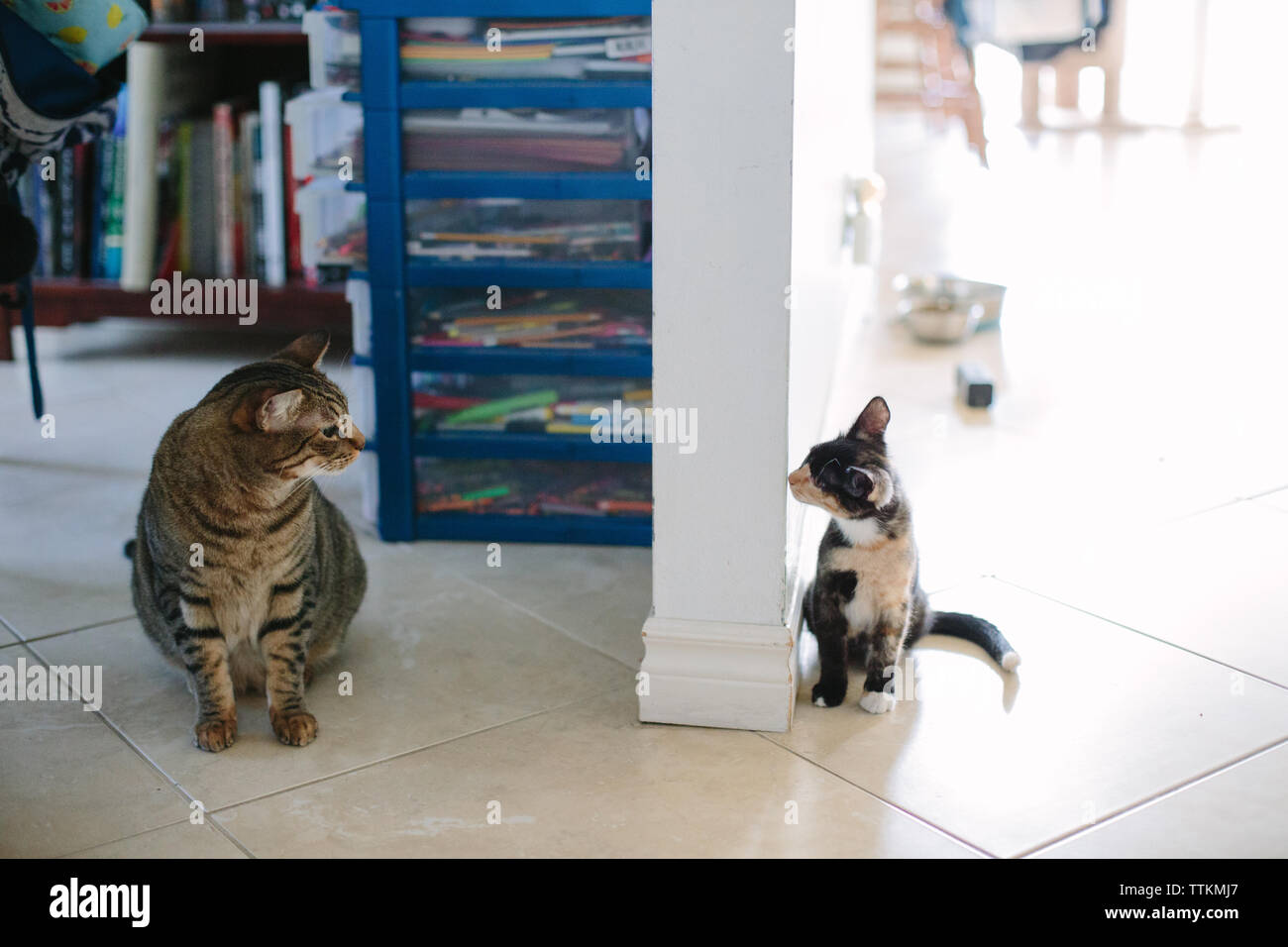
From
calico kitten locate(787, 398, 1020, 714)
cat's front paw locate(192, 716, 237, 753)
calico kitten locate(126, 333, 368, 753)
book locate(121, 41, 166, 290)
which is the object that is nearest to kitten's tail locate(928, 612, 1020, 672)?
calico kitten locate(787, 398, 1020, 714)

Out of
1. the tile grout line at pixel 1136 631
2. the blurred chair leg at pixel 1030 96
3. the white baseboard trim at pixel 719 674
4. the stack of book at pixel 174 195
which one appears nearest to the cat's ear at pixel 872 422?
the white baseboard trim at pixel 719 674

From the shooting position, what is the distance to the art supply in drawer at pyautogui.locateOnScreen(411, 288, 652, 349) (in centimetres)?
234

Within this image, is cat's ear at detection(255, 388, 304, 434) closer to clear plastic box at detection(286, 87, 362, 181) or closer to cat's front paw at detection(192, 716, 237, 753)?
cat's front paw at detection(192, 716, 237, 753)

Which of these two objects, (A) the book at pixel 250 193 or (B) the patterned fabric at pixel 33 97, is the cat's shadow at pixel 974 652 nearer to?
(B) the patterned fabric at pixel 33 97

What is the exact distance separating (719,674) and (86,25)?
4.89 feet

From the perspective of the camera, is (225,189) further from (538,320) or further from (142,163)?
(538,320)

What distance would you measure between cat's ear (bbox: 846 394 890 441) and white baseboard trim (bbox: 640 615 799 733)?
273 millimetres

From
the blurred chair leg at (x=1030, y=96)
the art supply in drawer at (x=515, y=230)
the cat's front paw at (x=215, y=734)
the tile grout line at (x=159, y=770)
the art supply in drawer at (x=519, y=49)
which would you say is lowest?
the tile grout line at (x=159, y=770)

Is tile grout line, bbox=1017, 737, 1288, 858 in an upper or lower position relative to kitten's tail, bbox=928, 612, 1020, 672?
lower

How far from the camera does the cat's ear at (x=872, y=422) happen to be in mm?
1762

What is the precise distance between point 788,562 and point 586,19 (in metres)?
0.98

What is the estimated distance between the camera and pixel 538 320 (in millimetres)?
2350

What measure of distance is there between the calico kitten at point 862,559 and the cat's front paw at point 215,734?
2.49 feet

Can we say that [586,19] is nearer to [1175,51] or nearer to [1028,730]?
[1028,730]
